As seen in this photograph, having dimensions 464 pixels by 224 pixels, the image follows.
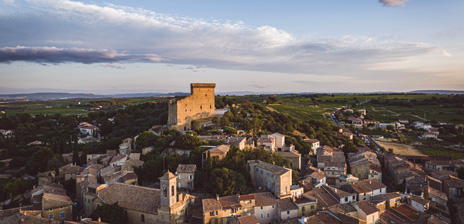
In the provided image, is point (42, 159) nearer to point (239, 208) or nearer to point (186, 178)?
point (186, 178)

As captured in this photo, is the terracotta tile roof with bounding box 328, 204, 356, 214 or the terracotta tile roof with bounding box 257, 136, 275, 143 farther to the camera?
the terracotta tile roof with bounding box 257, 136, 275, 143

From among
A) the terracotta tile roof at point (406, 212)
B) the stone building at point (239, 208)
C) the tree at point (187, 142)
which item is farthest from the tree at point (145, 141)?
the terracotta tile roof at point (406, 212)

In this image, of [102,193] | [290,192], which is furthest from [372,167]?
[102,193]

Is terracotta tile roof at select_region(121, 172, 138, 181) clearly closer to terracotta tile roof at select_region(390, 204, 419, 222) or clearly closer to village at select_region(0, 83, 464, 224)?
village at select_region(0, 83, 464, 224)

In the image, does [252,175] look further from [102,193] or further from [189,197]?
[102,193]

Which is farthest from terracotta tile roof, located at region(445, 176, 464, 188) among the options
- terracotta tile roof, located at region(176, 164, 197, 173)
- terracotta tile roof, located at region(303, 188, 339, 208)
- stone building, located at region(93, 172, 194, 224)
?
stone building, located at region(93, 172, 194, 224)

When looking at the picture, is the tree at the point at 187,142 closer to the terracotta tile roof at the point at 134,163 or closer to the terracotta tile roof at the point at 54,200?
the terracotta tile roof at the point at 134,163

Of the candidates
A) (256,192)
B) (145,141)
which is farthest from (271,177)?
(145,141)
